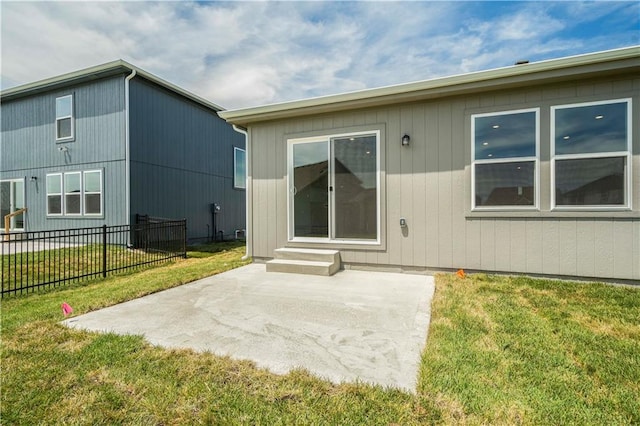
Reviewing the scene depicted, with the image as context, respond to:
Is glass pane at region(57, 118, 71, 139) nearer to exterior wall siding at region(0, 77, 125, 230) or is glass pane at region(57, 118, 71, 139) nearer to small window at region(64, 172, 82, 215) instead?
exterior wall siding at region(0, 77, 125, 230)

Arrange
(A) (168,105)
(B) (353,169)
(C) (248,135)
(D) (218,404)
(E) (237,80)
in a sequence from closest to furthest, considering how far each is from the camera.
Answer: (D) (218,404), (B) (353,169), (C) (248,135), (A) (168,105), (E) (237,80)

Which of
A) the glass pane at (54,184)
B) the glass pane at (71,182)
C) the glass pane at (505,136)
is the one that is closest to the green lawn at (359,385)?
the glass pane at (505,136)

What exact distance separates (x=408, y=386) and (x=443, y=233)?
334 cm

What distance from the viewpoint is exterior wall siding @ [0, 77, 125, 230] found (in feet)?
28.4

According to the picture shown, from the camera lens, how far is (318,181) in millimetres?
5793

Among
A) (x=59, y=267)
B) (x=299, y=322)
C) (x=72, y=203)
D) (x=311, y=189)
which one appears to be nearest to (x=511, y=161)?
(x=311, y=189)

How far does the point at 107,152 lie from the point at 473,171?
9.45 m

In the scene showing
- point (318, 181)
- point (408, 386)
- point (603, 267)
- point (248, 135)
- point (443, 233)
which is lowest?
point (408, 386)

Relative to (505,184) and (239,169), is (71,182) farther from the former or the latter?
(505,184)

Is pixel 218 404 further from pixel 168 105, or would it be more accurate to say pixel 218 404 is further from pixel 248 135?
pixel 168 105

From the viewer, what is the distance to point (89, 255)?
7.05 meters

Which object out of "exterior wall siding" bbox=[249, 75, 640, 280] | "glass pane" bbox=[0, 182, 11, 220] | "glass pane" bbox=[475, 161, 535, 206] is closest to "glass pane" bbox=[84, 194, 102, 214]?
"glass pane" bbox=[0, 182, 11, 220]

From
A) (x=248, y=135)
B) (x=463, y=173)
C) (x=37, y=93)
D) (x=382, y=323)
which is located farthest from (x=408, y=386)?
(x=37, y=93)

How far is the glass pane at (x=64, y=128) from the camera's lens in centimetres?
951
